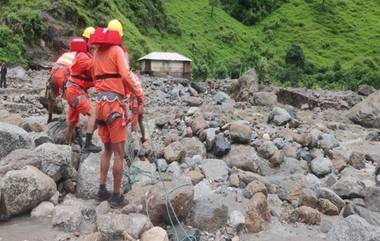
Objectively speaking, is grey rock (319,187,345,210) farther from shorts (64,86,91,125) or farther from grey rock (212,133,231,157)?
shorts (64,86,91,125)

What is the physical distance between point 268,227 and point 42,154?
3.34 metres

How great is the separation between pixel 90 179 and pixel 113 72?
1680 mm

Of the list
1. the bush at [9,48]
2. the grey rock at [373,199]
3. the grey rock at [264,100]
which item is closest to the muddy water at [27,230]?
the grey rock at [373,199]

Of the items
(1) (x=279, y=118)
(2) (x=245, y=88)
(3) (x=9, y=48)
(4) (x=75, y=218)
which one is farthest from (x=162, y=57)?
(4) (x=75, y=218)

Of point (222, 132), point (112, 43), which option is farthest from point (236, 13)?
point (112, 43)

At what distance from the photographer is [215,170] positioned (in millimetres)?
9367

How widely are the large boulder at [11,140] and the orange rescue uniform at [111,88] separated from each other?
7.02ft

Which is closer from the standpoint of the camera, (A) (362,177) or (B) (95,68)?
(B) (95,68)

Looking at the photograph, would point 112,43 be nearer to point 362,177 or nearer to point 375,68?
point 362,177

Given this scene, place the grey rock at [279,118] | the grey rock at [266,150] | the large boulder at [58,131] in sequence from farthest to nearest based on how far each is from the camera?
the grey rock at [279,118]
the grey rock at [266,150]
the large boulder at [58,131]

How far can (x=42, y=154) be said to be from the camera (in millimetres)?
7289

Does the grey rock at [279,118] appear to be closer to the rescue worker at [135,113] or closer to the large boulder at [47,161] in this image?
the rescue worker at [135,113]

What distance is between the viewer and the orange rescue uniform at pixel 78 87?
8578mm

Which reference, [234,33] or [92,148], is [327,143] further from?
[234,33]
